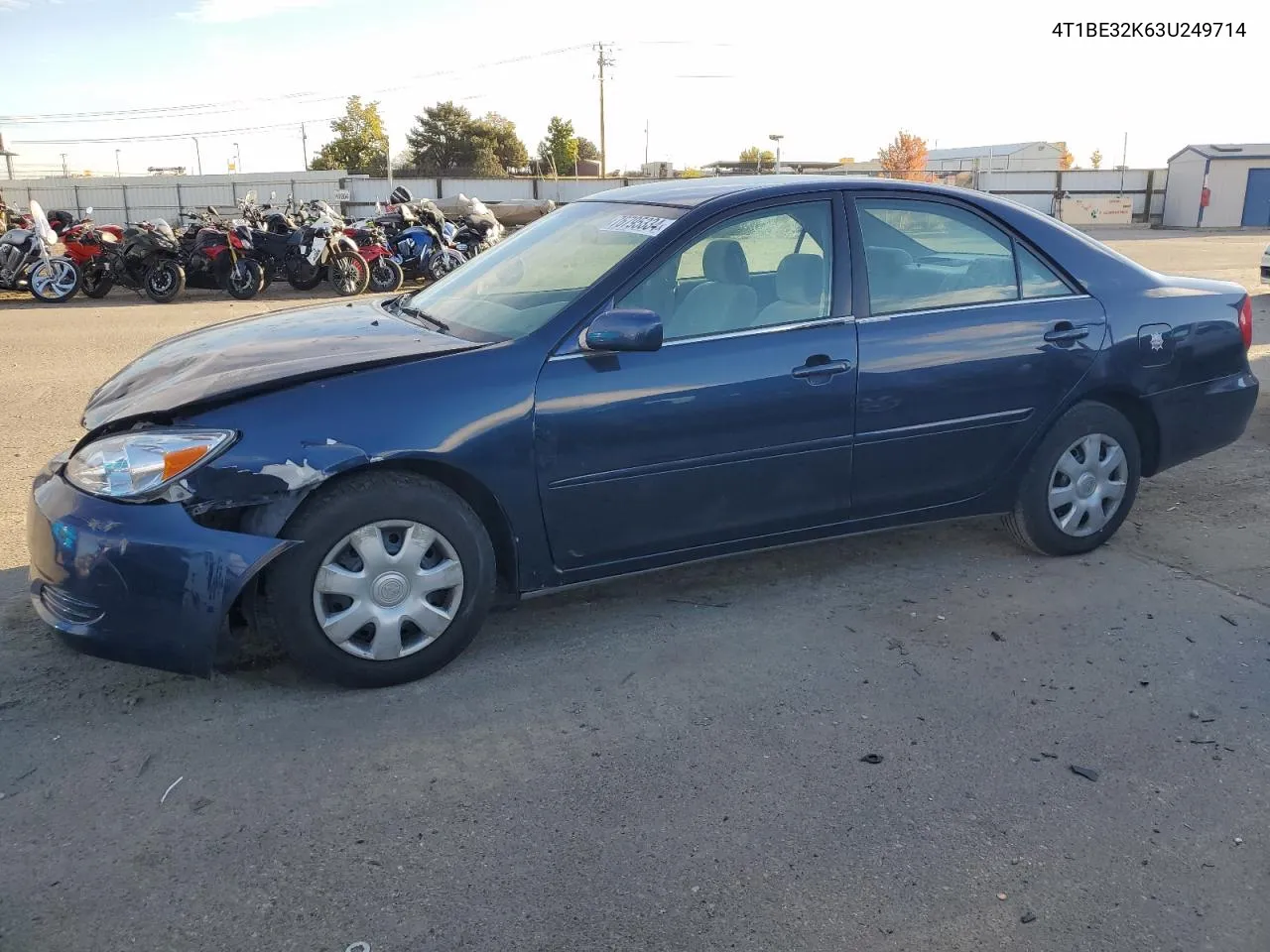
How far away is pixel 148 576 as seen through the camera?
10.2ft

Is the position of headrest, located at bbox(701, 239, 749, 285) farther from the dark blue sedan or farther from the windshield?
the windshield

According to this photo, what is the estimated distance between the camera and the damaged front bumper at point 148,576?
122 inches

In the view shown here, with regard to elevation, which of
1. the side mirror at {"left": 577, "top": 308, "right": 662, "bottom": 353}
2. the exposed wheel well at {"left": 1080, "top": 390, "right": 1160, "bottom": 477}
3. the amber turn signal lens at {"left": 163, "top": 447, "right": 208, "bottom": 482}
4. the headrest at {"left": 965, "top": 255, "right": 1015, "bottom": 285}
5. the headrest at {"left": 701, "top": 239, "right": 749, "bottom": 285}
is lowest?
the exposed wheel well at {"left": 1080, "top": 390, "right": 1160, "bottom": 477}

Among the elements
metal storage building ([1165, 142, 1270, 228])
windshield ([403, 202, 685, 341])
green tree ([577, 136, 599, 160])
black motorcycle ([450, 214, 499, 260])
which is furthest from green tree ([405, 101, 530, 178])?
windshield ([403, 202, 685, 341])

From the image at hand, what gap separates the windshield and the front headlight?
39.0 inches

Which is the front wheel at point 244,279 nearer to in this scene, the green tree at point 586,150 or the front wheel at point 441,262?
the front wheel at point 441,262

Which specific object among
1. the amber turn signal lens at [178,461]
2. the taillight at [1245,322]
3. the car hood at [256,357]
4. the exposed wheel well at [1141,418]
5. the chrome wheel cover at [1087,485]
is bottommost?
the chrome wheel cover at [1087,485]

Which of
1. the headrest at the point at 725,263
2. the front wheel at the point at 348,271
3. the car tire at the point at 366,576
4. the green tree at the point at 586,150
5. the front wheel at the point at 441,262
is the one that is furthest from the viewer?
the green tree at the point at 586,150

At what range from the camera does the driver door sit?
358 cm

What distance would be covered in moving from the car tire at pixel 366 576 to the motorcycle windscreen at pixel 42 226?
509 inches

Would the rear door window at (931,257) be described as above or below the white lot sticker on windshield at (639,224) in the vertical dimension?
below

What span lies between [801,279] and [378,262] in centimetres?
1213

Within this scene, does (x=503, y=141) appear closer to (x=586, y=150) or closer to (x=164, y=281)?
(x=586, y=150)

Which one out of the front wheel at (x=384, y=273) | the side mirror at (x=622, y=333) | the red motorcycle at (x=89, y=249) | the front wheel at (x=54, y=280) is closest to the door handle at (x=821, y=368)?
the side mirror at (x=622, y=333)
